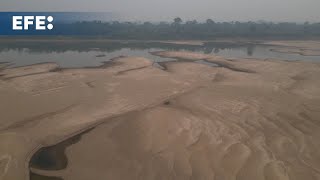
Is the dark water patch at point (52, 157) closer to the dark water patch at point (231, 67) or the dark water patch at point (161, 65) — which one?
the dark water patch at point (161, 65)

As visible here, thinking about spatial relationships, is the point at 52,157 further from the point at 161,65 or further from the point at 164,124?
the point at 161,65

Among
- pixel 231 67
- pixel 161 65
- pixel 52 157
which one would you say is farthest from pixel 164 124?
pixel 231 67

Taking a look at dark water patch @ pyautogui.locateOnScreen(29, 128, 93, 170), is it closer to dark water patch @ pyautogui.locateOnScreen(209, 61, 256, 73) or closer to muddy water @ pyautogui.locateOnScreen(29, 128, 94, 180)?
muddy water @ pyautogui.locateOnScreen(29, 128, 94, 180)

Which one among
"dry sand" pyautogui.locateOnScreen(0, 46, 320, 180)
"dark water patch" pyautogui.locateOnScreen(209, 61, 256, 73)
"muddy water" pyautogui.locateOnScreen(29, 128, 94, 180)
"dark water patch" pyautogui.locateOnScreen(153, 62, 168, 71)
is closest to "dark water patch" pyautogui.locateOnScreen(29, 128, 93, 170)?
"muddy water" pyautogui.locateOnScreen(29, 128, 94, 180)

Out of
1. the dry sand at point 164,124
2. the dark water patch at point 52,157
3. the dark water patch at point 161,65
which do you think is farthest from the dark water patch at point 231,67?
the dark water patch at point 52,157

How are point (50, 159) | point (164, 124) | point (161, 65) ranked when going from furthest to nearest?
point (161, 65) → point (164, 124) → point (50, 159)

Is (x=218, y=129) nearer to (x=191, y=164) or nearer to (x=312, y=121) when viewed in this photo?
(x=191, y=164)

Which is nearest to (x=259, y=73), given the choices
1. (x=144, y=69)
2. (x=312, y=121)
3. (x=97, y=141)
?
(x=144, y=69)
